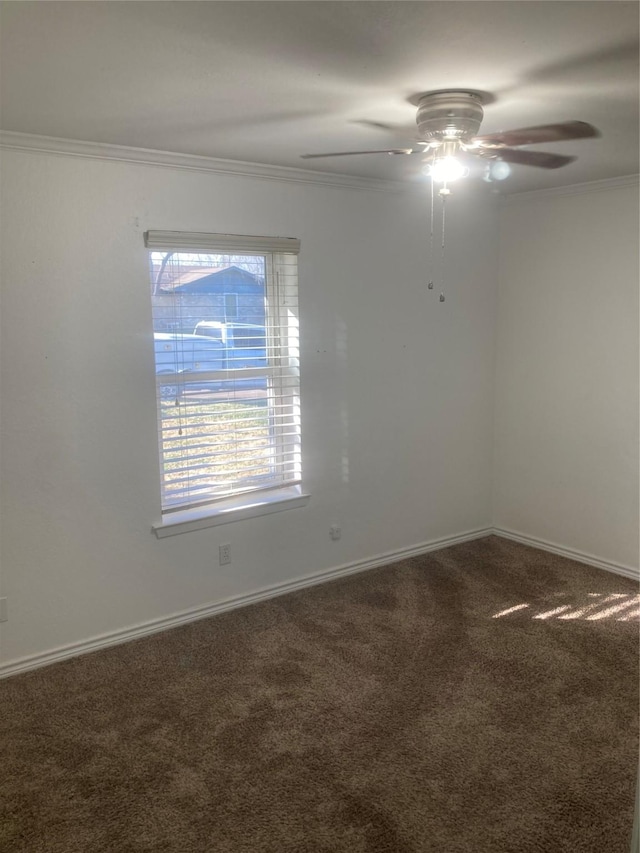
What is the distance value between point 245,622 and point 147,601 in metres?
0.51

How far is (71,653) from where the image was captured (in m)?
3.29

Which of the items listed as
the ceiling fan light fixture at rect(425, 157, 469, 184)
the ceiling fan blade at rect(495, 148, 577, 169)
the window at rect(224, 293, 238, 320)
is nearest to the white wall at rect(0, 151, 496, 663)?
the window at rect(224, 293, 238, 320)

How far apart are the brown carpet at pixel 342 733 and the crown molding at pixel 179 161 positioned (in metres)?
2.24

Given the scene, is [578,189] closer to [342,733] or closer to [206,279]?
[206,279]

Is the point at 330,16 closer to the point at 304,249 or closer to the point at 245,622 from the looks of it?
the point at 304,249

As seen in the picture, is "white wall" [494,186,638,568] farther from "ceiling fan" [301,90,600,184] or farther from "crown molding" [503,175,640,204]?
"ceiling fan" [301,90,600,184]

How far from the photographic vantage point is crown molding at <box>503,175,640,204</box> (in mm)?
3905

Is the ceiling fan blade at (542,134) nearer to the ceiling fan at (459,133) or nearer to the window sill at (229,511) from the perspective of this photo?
the ceiling fan at (459,133)

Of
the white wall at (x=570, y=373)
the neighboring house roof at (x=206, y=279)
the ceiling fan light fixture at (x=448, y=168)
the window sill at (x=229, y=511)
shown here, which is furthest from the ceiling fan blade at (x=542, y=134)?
the window sill at (x=229, y=511)

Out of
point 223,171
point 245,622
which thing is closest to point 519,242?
point 223,171

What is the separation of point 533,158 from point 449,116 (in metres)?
0.74

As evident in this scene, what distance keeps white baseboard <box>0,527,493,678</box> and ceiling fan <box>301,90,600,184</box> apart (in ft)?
7.65

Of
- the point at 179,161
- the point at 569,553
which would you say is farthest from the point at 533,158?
the point at 569,553

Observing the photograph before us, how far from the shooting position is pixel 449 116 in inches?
93.0
